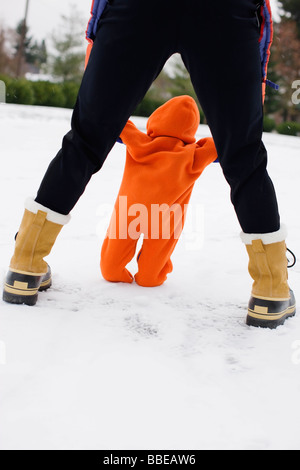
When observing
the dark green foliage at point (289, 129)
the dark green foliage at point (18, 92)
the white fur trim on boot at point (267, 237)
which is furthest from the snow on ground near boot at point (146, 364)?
the dark green foliage at point (289, 129)

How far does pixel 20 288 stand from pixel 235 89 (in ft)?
2.75

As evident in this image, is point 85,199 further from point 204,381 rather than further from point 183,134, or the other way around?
point 204,381

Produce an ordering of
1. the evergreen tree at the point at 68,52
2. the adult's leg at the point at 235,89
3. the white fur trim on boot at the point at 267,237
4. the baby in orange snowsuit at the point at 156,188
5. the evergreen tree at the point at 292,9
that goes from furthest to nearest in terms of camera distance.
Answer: the evergreen tree at the point at 68,52 → the evergreen tree at the point at 292,9 → the baby in orange snowsuit at the point at 156,188 → the white fur trim on boot at the point at 267,237 → the adult's leg at the point at 235,89

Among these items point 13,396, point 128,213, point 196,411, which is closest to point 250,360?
point 196,411

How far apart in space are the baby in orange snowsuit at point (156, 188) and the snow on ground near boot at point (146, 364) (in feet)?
0.35

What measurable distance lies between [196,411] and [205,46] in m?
0.88

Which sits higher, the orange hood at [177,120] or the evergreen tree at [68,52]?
the orange hood at [177,120]

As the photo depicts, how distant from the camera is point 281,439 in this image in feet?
2.80

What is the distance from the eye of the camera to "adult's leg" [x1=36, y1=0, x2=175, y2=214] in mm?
1171

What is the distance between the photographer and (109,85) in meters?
1.22

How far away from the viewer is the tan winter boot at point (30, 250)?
4.40ft

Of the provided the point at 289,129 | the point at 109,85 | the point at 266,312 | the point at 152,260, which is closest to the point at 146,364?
the point at 266,312

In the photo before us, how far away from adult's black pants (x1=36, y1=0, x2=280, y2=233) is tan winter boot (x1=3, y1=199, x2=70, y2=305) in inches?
1.4

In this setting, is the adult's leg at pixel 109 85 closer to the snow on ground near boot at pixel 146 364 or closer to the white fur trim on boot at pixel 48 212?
the white fur trim on boot at pixel 48 212
